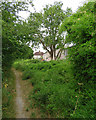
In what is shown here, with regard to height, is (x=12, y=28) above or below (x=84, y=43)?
above

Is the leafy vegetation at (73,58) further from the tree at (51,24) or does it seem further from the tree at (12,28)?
the tree at (51,24)

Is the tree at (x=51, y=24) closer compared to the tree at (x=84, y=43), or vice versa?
the tree at (x=84, y=43)

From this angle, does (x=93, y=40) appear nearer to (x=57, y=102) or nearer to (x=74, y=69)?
(x=74, y=69)

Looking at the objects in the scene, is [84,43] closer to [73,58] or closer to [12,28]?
[73,58]

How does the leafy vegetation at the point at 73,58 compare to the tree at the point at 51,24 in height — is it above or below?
below

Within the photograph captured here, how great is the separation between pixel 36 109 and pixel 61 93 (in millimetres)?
1355

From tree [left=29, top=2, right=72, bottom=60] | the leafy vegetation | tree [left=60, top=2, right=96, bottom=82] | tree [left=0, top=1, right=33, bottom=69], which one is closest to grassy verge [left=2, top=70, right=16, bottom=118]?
the leafy vegetation

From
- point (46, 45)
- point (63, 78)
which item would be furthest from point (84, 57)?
point (46, 45)

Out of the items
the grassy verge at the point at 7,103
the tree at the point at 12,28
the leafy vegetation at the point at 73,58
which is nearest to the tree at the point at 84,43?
the leafy vegetation at the point at 73,58

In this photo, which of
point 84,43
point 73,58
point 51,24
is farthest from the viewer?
point 51,24

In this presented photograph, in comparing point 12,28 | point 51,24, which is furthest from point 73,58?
point 51,24

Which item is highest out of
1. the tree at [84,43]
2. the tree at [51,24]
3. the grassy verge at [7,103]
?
the tree at [51,24]

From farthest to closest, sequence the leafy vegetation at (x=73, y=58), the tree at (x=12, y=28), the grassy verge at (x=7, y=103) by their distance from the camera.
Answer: the tree at (x=12, y=28), the grassy verge at (x=7, y=103), the leafy vegetation at (x=73, y=58)

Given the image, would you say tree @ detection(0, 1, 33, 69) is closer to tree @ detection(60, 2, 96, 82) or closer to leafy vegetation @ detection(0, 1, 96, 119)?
leafy vegetation @ detection(0, 1, 96, 119)
